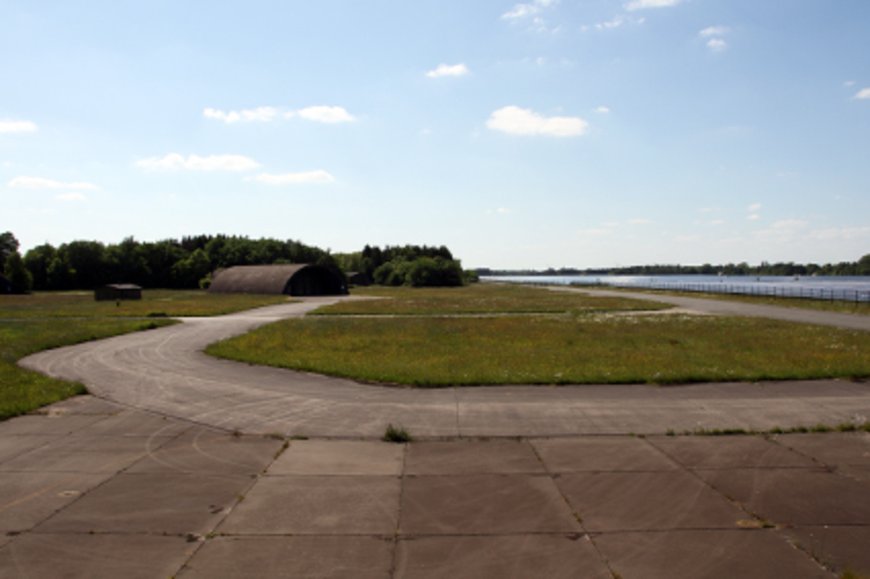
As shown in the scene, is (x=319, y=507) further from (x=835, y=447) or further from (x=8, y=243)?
(x=8, y=243)

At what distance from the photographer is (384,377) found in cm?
1576

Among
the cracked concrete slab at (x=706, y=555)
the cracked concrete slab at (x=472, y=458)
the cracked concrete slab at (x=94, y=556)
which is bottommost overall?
the cracked concrete slab at (x=94, y=556)

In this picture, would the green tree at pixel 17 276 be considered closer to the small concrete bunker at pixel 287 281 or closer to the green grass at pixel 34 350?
the small concrete bunker at pixel 287 281

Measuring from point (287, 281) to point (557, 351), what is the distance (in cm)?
6841

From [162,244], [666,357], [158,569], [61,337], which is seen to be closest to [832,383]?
[666,357]

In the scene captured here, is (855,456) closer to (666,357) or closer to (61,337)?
(666,357)

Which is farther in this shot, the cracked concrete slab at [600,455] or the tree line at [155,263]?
the tree line at [155,263]

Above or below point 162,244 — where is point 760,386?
below

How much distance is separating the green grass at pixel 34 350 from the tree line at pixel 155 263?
3334 inches

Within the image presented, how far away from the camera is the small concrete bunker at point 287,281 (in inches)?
3361

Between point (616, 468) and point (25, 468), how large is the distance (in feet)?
30.5

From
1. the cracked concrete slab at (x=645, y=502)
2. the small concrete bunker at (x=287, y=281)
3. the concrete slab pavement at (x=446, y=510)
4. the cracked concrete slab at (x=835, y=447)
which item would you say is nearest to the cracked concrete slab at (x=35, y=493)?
the concrete slab pavement at (x=446, y=510)

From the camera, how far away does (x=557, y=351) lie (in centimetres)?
2166

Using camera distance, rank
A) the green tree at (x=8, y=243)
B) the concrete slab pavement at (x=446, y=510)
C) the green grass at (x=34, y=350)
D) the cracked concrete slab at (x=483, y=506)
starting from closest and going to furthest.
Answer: the concrete slab pavement at (x=446, y=510)
the cracked concrete slab at (x=483, y=506)
the green grass at (x=34, y=350)
the green tree at (x=8, y=243)
